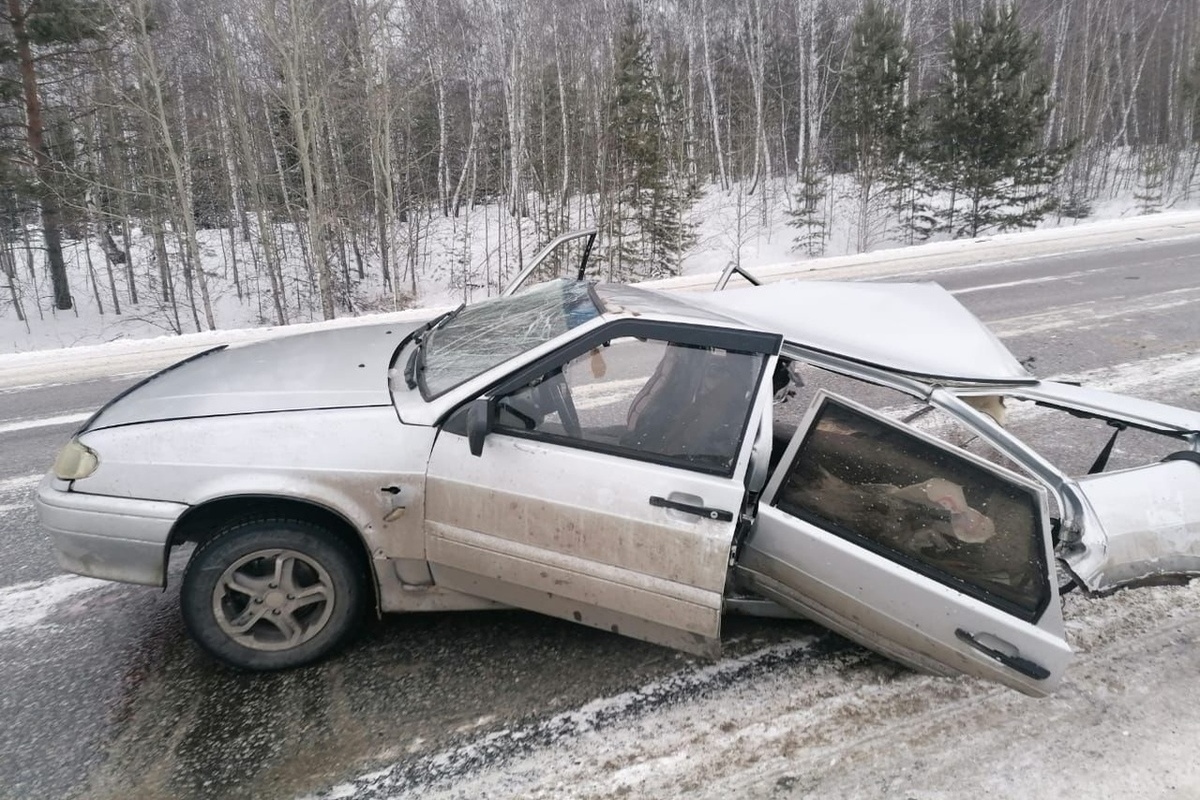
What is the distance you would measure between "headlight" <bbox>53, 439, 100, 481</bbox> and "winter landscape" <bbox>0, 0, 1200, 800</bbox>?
751 mm

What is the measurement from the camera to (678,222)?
24312 mm

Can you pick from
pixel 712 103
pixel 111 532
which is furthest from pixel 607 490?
→ pixel 712 103

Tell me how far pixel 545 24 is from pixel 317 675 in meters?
26.9

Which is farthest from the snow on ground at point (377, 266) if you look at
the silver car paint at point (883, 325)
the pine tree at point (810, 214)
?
the silver car paint at point (883, 325)

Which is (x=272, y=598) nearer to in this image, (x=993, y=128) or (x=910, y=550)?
(x=910, y=550)

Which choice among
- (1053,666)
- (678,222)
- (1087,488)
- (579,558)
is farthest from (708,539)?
(678,222)

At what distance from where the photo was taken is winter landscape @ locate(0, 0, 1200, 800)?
7.66ft

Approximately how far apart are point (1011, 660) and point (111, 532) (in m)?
3.09

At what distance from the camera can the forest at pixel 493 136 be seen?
19094 millimetres

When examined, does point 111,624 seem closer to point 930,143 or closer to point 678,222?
point 678,222

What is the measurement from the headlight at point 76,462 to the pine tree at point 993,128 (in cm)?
2750

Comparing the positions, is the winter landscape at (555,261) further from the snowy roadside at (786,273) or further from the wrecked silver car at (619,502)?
the wrecked silver car at (619,502)

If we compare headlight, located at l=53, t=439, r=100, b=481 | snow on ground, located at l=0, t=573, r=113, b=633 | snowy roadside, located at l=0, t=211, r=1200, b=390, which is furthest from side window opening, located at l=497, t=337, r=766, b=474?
snowy roadside, located at l=0, t=211, r=1200, b=390

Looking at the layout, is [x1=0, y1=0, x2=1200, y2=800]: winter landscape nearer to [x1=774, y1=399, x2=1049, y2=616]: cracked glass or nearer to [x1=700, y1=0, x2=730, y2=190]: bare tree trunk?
[x1=700, y1=0, x2=730, y2=190]: bare tree trunk
